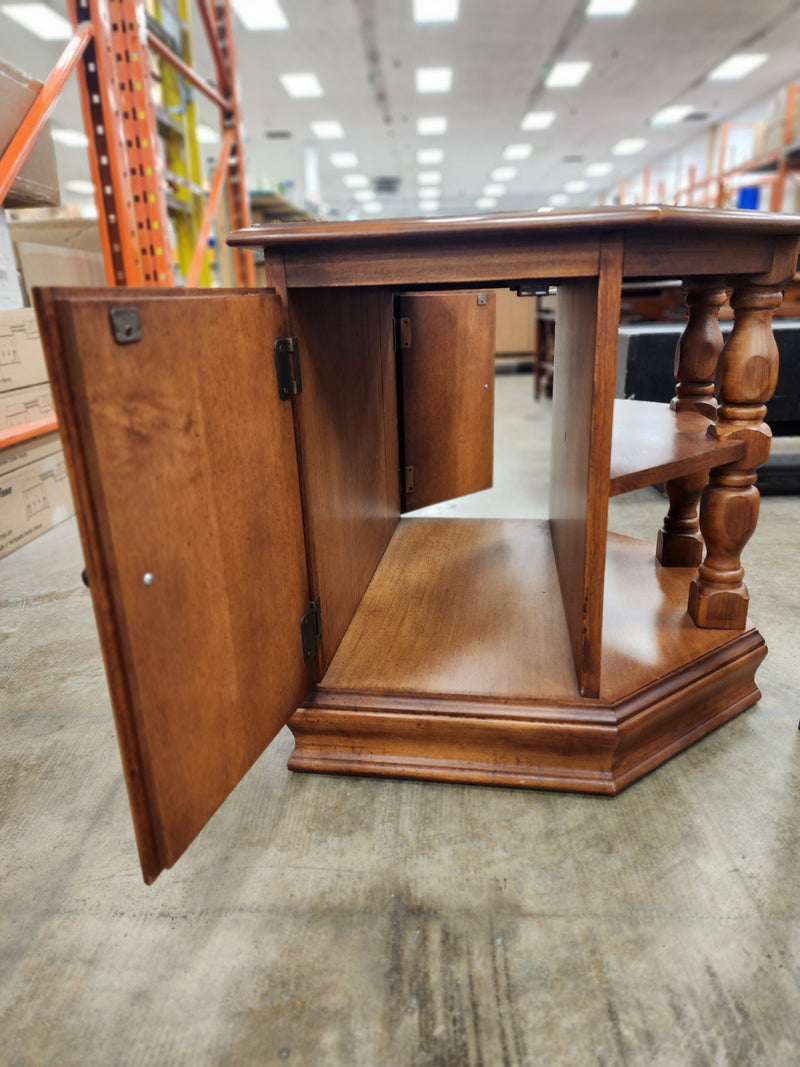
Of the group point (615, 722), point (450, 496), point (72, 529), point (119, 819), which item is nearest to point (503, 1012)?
point (615, 722)

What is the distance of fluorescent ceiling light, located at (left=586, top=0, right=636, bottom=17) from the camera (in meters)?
5.73

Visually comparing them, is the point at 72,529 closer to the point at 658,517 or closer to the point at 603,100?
the point at 658,517

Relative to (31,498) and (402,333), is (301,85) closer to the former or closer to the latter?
(31,498)

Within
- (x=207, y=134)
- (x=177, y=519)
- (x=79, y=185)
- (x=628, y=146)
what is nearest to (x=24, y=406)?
(x=177, y=519)

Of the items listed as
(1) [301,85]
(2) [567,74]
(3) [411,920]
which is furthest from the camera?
(1) [301,85]

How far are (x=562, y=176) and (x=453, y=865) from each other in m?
16.1

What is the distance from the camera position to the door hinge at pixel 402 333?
5.66ft

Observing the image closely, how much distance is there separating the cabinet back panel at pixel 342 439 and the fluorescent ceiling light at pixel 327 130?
9.54m

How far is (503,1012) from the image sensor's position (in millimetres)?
652

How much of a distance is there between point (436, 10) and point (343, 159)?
6580 millimetres

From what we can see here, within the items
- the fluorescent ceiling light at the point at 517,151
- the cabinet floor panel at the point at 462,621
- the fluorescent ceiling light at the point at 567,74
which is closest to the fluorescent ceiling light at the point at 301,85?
the fluorescent ceiling light at the point at 567,74

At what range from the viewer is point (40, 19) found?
5.90 m

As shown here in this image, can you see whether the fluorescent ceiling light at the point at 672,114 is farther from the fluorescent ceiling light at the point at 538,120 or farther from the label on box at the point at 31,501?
the label on box at the point at 31,501

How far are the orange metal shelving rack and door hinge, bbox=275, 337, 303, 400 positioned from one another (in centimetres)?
139
